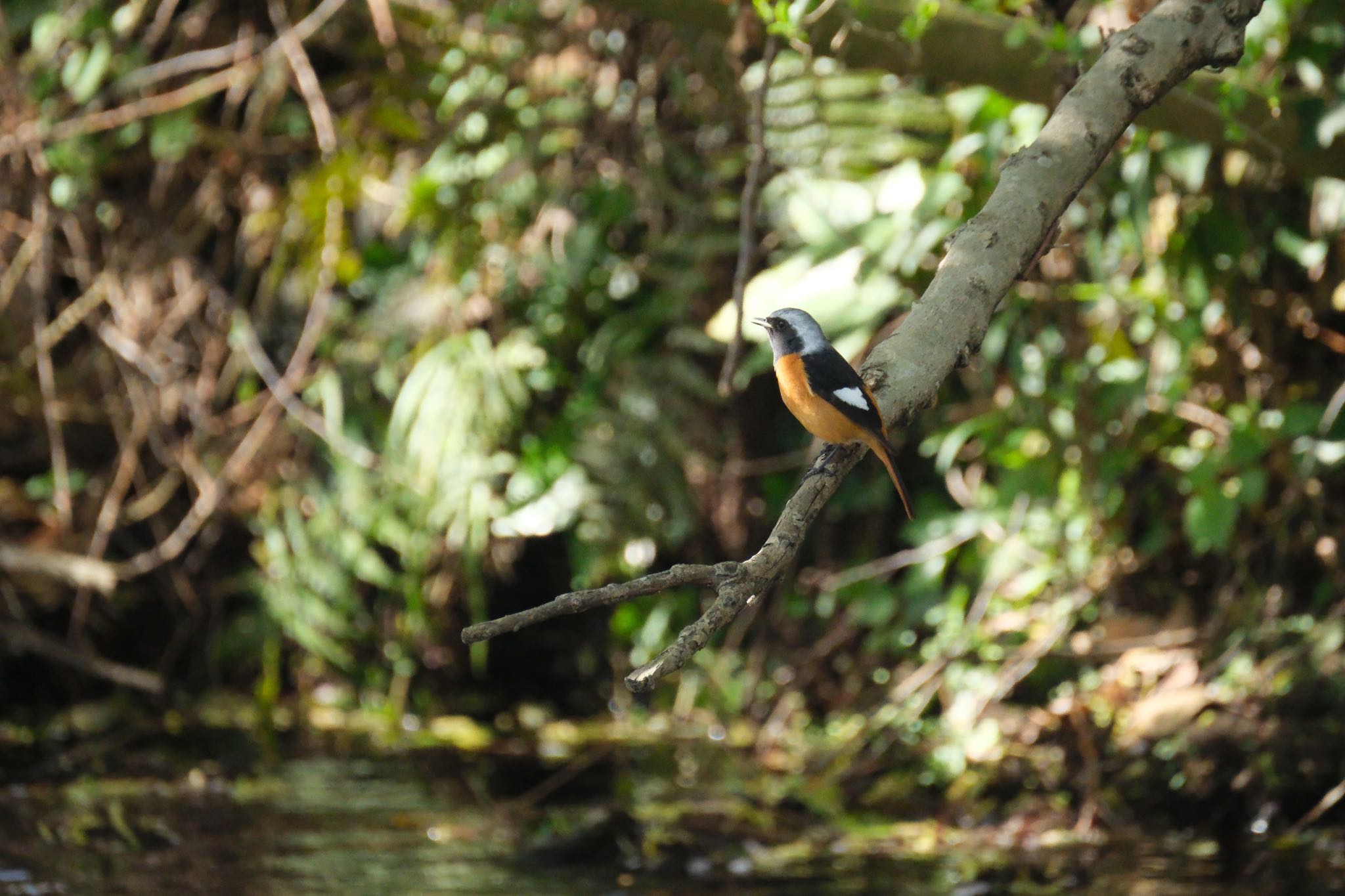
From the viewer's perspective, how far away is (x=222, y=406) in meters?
6.48

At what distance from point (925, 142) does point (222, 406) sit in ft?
12.0

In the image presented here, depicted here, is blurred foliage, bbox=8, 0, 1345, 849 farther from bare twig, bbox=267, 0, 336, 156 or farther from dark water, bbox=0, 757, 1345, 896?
dark water, bbox=0, 757, 1345, 896

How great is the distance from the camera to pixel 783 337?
2.79 meters

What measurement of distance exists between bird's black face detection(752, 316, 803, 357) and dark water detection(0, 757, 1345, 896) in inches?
67.3

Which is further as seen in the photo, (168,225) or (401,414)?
(168,225)

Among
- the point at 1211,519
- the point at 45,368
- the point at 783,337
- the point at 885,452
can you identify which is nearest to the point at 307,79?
the point at 45,368

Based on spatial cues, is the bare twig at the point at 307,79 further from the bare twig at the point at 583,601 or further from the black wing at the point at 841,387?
the bare twig at the point at 583,601

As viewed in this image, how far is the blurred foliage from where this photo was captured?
14.1 feet

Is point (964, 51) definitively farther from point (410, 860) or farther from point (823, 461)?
point (410, 860)

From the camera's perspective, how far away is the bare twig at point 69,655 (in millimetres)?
5699

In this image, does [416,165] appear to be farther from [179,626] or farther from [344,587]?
[179,626]

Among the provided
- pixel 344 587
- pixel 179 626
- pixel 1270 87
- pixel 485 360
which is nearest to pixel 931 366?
pixel 1270 87

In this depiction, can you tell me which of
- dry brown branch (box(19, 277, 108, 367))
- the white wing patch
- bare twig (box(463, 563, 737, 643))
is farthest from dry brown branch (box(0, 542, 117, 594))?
bare twig (box(463, 563, 737, 643))

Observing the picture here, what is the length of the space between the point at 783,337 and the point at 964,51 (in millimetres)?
879
